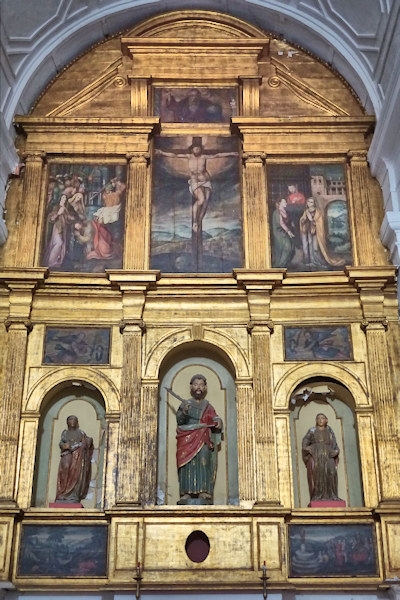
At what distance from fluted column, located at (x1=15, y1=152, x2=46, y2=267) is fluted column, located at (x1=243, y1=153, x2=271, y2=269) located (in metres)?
2.94

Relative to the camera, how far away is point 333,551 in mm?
10078

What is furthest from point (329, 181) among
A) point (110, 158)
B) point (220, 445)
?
point (220, 445)

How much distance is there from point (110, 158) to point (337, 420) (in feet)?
16.4

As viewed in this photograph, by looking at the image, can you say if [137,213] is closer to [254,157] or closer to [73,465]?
[254,157]

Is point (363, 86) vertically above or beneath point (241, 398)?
above

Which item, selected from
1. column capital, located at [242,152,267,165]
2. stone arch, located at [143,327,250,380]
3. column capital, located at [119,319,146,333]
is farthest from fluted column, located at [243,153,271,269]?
column capital, located at [119,319,146,333]

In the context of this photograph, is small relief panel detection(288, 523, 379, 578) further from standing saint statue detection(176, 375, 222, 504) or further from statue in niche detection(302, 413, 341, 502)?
standing saint statue detection(176, 375, 222, 504)

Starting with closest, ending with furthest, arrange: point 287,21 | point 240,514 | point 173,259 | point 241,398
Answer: point 240,514 < point 241,398 < point 173,259 < point 287,21

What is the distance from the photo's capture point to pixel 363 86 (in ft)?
41.2

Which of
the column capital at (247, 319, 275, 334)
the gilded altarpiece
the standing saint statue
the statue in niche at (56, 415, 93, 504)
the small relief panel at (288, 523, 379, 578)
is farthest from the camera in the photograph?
the column capital at (247, 319, 275, 334)

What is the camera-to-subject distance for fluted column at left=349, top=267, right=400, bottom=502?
10367mm

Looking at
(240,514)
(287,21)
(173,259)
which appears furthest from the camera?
(287,21)

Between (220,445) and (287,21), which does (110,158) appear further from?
(220,445)

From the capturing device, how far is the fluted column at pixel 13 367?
10.4 metres
